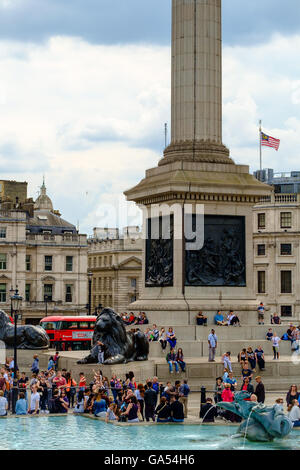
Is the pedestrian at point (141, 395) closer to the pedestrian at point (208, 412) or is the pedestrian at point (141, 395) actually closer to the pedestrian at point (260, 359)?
the pedestrian at point (208, 412)

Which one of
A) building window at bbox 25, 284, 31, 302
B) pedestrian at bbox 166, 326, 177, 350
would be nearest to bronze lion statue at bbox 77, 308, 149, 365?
pedestrian at bbox 166, 326, 177, 350

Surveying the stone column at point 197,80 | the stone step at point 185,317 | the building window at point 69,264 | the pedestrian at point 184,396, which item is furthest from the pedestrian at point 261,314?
the building window at point 69,264

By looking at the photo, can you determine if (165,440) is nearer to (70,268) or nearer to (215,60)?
(215,60)

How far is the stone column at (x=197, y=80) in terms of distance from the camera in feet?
137

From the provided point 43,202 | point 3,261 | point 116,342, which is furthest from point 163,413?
point 43,202

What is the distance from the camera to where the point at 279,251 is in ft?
282

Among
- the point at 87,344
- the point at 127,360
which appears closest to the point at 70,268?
the point at 87,344

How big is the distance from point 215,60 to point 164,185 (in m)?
6.66

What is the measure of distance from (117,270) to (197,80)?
78878 millimetres

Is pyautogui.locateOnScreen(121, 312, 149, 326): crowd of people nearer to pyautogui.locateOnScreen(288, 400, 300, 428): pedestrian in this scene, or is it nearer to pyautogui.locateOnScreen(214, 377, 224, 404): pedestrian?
pyautogui.locateOnScreen(214, 377, 224, 404): pedestrian

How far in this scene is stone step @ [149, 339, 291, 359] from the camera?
37.0 m

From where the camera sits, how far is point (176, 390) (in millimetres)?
25859

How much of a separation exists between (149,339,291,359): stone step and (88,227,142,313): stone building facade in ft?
253

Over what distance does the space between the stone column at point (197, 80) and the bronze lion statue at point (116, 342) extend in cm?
1055
